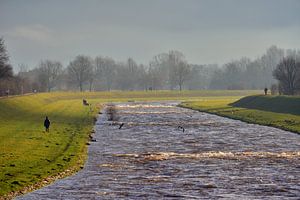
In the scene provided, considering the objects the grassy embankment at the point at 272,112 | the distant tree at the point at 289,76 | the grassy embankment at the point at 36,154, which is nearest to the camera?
the grassy embankment at the point at 36,154

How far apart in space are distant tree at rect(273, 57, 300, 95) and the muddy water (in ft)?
208

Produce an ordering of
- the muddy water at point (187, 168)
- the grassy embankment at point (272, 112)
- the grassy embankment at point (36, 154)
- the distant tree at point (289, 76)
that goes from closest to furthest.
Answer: the muddy water at point (187, 168), the grassy embankment at point (36, 154), the grassy embankment at point (272, 112), the distant tree at point (289, 76)

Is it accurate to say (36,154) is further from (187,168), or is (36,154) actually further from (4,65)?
(4,65)

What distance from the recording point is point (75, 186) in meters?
32.5

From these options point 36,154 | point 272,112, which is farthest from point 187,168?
point 272,112

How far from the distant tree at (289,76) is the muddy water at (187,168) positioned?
208 ft

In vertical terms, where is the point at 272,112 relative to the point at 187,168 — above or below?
above

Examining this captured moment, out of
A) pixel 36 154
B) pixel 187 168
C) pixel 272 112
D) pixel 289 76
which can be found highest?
pixel 289 76

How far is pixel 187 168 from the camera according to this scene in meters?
38.1

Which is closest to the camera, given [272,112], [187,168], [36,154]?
[187,168]

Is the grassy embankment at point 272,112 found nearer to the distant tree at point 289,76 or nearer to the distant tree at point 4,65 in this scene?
the distant tree at point 289,76

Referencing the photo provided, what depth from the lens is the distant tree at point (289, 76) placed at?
A: 123688mm

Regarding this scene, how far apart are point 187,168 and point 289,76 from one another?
92.2 m

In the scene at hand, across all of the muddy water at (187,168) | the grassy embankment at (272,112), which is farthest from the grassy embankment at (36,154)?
the grassy embankment at (272,112)
